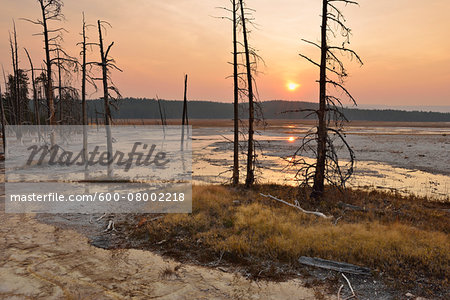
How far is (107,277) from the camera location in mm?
6730

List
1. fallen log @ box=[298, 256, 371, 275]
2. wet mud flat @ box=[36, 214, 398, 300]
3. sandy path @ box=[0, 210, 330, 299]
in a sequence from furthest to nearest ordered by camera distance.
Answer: fallen log @ box=[298, 256, 371, 275], wet mud flat @ box=[36, 214, 398, 300], sandy path @ box=[0, 210, 330, 299]

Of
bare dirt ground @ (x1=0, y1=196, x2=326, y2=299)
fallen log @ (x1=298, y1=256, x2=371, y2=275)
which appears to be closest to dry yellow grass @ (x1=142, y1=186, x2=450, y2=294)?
fallen log @ (x1=298, y1=256, x2=371, y2=275)

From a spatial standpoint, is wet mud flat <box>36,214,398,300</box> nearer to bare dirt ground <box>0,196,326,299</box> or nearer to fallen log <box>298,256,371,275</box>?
fallen log <box>298,256,371,275</box>

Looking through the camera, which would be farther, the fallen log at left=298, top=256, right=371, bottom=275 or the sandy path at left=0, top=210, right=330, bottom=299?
the fallen log at left=298, top=256, right=371, bottom=275

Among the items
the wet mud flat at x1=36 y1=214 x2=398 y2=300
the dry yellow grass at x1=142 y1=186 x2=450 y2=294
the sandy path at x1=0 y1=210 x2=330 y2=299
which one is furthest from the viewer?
the dry yellow grass at x1=142 y1=186 x2=450 y2=294

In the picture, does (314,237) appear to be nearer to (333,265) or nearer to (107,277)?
(333,265)

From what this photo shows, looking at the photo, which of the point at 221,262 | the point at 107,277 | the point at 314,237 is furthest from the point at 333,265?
the point at 107,277

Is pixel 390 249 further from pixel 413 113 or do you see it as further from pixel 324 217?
pixel 413 113

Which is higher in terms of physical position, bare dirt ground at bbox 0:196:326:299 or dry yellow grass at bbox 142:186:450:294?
dry yellow grass at bbox 142:186:450:294

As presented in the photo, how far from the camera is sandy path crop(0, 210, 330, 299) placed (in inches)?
237

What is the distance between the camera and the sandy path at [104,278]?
6020 mm

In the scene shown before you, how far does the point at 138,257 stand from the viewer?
26.3 ft

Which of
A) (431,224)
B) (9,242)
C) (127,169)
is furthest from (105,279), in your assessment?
(127,169)

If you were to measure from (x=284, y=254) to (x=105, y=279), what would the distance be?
4764 mm
